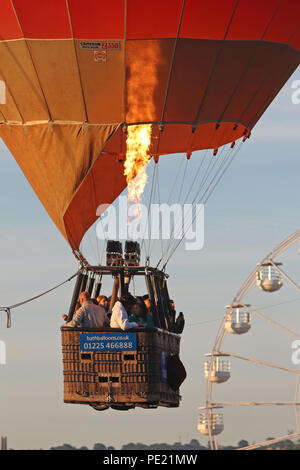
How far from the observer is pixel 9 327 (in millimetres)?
16203

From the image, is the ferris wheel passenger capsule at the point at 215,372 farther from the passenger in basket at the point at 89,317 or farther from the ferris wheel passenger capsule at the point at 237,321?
the passenger in basket at the point at 89,317

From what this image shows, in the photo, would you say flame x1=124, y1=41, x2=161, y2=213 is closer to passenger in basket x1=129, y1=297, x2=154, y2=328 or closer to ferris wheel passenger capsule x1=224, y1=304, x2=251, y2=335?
passenger in basket x1=129, y1=297, x2=154, y2=328

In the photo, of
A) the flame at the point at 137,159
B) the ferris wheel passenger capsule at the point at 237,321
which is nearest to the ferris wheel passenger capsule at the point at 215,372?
the ferris wheel passenger capsule at the point at 237,321

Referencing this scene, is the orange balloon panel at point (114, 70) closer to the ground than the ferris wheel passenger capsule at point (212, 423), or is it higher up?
higher up

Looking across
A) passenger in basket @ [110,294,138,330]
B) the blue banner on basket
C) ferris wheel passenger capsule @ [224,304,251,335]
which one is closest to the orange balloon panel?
passenger in basket @ [110,294,138,330]

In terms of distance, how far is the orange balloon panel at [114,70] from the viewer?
17.0 m

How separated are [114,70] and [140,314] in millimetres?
3136

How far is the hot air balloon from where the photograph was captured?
16500 millimetres

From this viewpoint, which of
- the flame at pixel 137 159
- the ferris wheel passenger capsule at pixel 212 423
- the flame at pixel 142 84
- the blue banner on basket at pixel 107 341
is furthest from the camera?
the ferris wheel passenger capsule at pixel 212 423

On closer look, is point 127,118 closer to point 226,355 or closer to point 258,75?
point 258,75

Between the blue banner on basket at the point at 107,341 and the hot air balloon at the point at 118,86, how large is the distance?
0.09 m

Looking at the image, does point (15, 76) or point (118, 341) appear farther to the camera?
point (15, 76)
